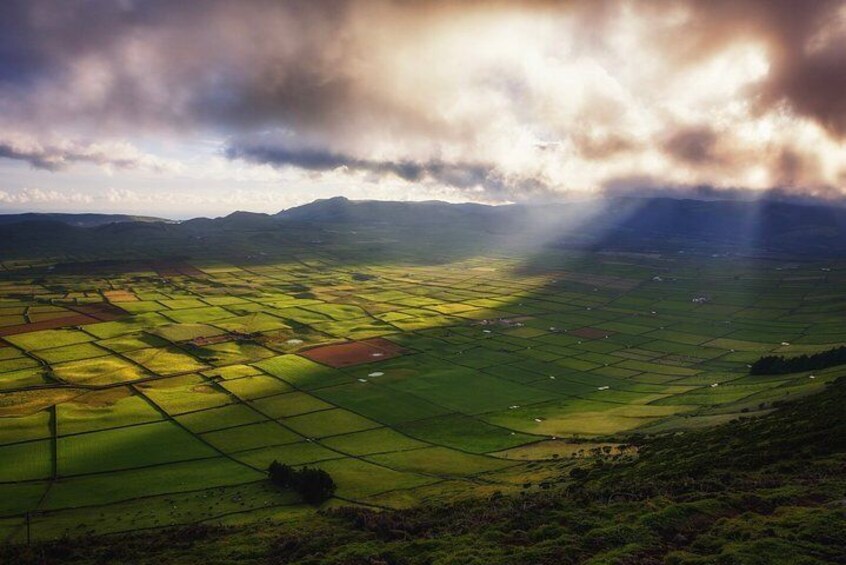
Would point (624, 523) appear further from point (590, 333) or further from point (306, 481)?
→ point (590, 333)

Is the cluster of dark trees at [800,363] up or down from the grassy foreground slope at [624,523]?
down

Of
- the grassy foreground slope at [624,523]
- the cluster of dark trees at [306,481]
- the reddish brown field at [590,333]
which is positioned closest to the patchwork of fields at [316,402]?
the reddish brown field at [590,333]

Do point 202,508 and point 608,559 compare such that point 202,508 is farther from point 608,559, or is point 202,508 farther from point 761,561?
point 761,561

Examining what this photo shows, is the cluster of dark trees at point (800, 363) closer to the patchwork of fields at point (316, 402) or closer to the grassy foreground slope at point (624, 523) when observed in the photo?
the patchwork of fields at point (316, 402)

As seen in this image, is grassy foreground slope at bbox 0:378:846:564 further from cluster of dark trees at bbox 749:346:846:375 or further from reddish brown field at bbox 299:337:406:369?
reddish brown field at bbox 299:337:406:369

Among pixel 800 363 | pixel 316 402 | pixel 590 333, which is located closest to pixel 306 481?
pixel 316 402
